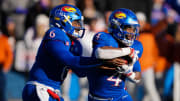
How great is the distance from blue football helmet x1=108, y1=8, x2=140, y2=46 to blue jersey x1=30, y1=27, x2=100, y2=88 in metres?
0.54

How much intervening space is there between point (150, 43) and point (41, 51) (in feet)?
A: 12.3

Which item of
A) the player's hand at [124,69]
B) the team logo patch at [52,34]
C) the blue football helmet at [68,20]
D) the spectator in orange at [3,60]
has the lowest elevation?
the spectator in orange at [3,60]

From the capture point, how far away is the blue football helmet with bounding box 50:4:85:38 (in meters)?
4.81

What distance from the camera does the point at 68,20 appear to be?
481 centimetres

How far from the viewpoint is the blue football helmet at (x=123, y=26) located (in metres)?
5.03

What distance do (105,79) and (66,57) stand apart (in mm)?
794

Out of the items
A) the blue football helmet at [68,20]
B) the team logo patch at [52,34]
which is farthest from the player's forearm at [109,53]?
the blue football helmet at [68,20]

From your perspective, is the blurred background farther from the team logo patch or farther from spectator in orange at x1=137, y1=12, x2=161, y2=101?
the team logo patch

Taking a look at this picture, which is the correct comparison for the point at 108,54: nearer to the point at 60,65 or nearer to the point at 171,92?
the point at 60,65

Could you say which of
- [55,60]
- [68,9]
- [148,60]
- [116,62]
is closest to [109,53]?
[116,62]

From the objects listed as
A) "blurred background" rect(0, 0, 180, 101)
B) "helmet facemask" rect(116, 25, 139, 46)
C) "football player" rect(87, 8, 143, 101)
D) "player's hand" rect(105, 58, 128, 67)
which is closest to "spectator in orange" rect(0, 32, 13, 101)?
"blurred background" rect(0, 0, 180, 101)

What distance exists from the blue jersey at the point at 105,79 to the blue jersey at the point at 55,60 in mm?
338

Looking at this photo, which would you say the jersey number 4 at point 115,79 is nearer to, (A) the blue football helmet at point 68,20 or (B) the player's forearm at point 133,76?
(B) the player's forearm at point 133,76

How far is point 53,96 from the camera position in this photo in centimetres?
474
